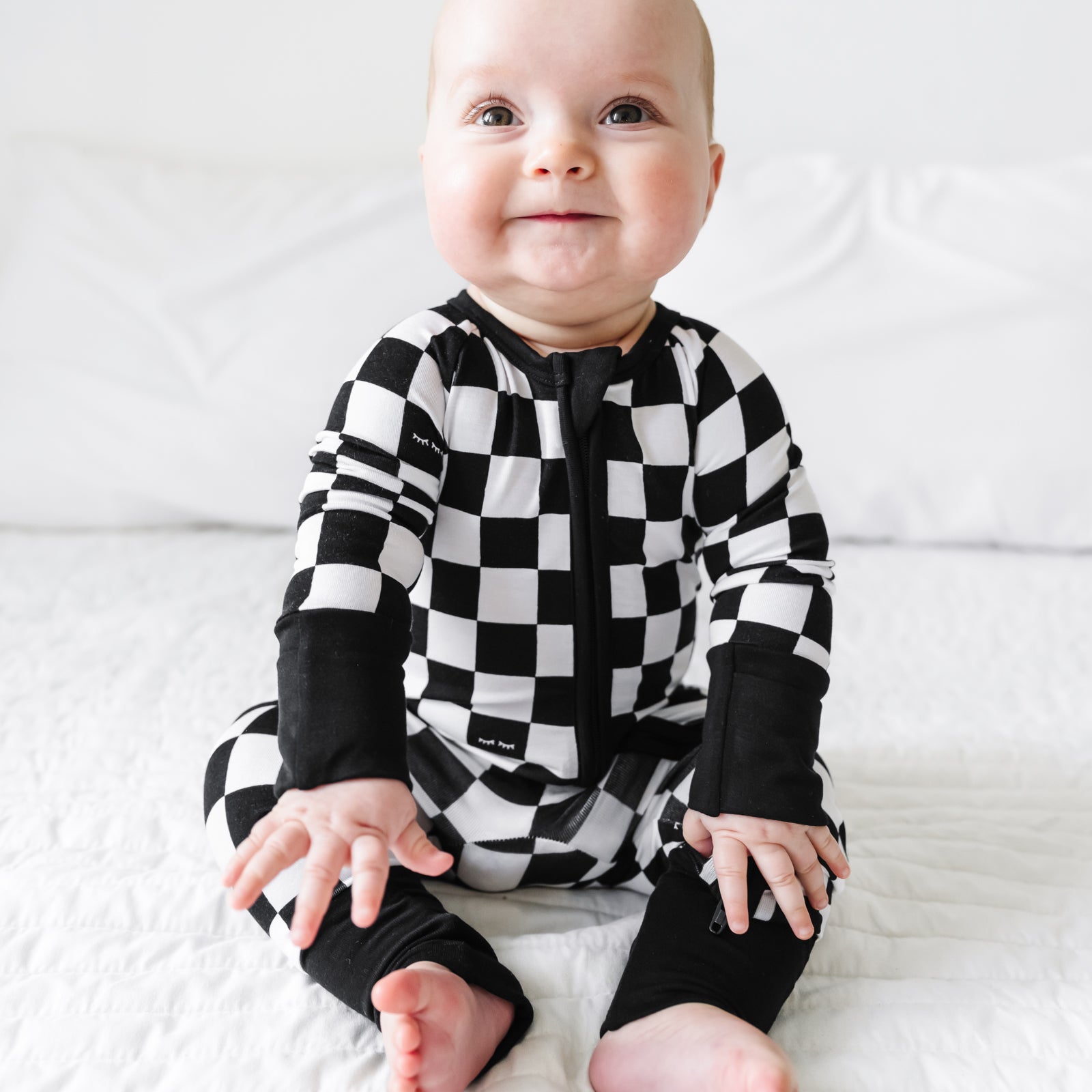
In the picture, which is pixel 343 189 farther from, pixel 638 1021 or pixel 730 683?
pixel 638 1021

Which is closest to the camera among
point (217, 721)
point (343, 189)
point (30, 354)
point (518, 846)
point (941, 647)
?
point (518, 846)

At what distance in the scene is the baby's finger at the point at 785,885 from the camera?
2.15 feet

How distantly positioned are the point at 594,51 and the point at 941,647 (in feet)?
2.37

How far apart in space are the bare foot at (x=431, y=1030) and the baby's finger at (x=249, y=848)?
92mm

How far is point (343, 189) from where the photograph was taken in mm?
1489

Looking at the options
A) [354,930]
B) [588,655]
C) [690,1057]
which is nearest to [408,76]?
[588,655]

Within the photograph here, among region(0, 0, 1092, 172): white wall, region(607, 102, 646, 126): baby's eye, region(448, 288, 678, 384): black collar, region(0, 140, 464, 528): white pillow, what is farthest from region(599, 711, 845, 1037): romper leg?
region(0, 0, 1092, 172): white wall

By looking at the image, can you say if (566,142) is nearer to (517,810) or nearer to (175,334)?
(517,810)

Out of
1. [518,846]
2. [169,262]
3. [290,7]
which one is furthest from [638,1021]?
[290,7]

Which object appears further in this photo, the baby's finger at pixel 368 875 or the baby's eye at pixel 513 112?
the baby's eye at pixel 513 112

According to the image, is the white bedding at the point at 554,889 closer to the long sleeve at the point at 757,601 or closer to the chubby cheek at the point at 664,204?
the long sleeve at the point at 757,601

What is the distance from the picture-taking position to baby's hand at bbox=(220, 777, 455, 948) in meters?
0.54

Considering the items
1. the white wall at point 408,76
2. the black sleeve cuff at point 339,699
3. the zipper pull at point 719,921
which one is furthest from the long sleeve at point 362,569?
the white wall at point 408,76

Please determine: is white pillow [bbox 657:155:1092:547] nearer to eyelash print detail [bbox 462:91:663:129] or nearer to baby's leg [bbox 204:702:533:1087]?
eyelash print detail [bbox 462:91:663:129]
